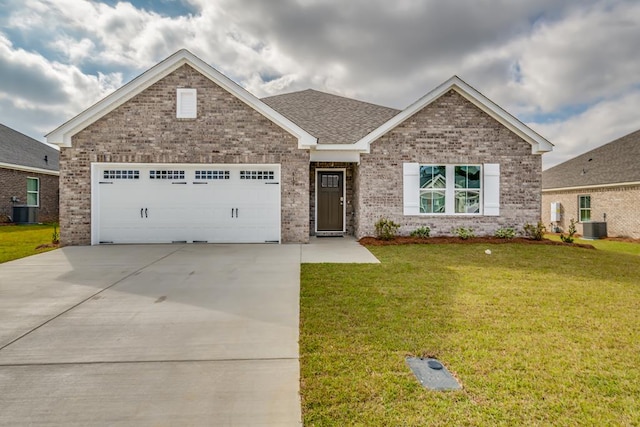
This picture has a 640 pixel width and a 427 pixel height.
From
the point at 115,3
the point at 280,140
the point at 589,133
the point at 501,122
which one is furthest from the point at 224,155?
the point at 589,133

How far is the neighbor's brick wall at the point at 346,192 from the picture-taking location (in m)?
12.1

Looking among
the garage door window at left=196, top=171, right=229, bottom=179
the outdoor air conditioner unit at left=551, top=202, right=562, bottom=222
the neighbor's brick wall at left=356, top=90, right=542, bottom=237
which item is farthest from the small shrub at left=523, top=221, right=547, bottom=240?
the garage door window at left=196, top=171, right=229, bottom=179

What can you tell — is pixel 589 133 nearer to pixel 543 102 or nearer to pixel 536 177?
pixel 543 102

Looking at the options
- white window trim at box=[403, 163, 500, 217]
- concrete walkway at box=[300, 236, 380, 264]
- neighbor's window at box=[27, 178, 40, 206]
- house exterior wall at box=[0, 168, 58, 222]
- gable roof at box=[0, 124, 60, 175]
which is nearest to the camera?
concrete walkway at box=[300, 236, 380, 264]

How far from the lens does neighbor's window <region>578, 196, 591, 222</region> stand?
17062 mm

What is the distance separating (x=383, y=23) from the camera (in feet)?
35.7

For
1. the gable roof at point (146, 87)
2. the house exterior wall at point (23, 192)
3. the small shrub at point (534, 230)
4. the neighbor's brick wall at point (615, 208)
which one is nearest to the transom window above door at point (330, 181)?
the gable roof at point (146, 87)

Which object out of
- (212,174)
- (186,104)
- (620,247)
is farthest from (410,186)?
(620,247)

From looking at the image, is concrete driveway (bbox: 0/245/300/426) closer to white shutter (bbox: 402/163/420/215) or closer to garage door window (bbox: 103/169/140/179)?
garage door window (bbox: 103/169/140/179)

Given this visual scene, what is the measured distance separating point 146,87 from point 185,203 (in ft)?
12.4

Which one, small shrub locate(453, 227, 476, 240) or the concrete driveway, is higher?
small shrub locate(453, 227, 476, 240)

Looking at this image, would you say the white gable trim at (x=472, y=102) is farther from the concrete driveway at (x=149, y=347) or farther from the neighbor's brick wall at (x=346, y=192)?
the concrete driveway at (x=149, y=347)

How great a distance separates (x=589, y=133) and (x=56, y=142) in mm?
27178

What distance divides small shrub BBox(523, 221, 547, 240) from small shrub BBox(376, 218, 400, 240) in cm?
468
